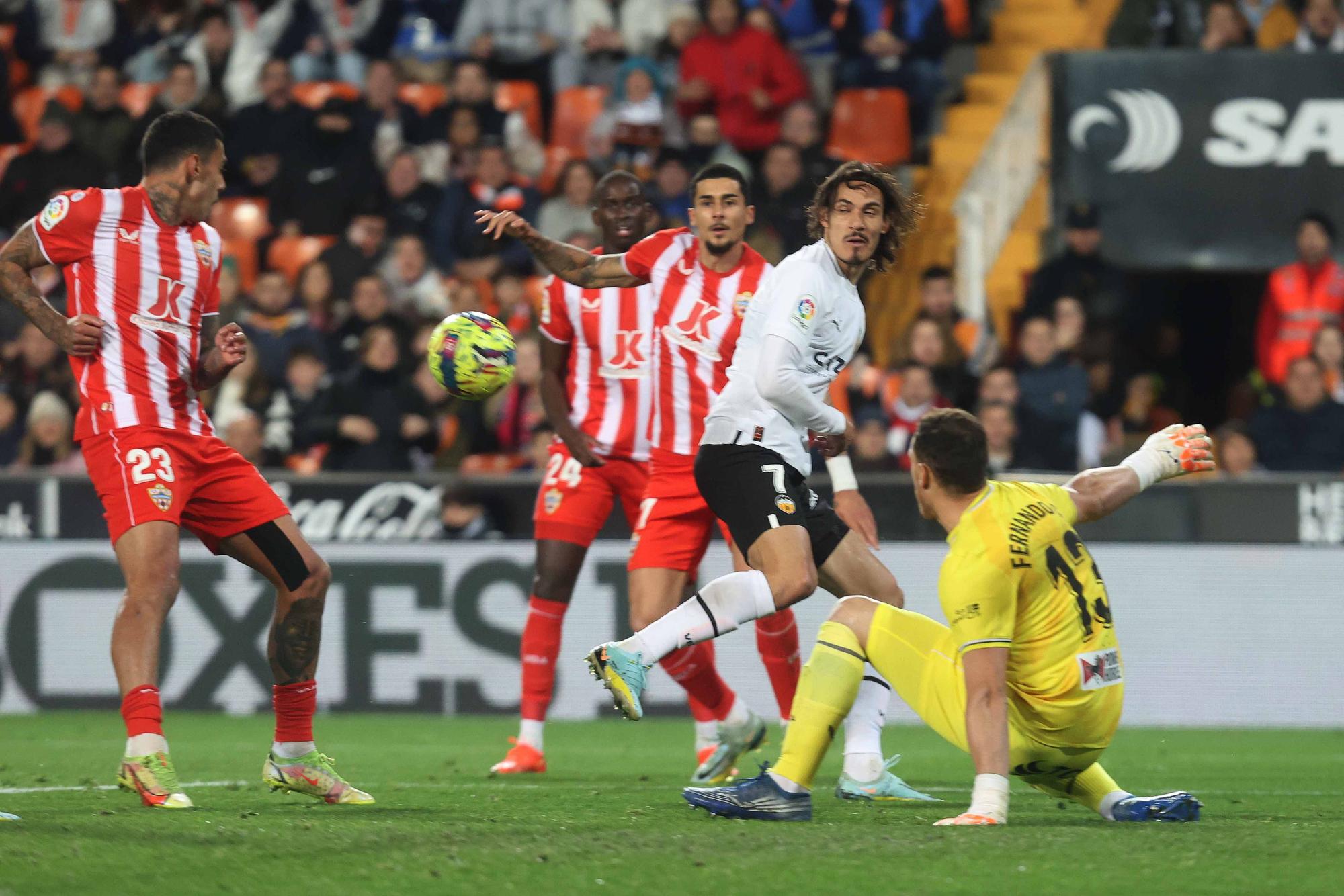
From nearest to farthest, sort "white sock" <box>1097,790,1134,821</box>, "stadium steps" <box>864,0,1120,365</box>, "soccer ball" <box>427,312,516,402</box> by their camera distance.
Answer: "white sock" <box>1097,790,1134,821</box>, "soccer ball" <box>427,312,516,402</box>, "stadium steps" <box>864,0,1120,365</box>

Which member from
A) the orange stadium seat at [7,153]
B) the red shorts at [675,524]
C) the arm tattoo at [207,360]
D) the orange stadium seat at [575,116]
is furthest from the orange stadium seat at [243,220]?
the arm tattoo at [207,360]

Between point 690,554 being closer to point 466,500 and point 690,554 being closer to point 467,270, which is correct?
point 466,500

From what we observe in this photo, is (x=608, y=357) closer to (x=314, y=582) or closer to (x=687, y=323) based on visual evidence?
(x=687, y=323)

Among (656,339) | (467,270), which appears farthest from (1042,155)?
(656,339)

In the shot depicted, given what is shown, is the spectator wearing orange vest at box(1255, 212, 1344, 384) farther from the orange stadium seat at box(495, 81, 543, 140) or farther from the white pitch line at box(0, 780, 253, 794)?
the white pitch line at box(0, 780, 253, 794)

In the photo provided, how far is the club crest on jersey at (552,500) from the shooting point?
8.52m

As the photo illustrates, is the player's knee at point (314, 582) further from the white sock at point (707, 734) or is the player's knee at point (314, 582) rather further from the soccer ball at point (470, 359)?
the white sock at point (707, 734)

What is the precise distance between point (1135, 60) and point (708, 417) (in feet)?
26.3

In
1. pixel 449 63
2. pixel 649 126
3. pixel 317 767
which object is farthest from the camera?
pixel 449 63

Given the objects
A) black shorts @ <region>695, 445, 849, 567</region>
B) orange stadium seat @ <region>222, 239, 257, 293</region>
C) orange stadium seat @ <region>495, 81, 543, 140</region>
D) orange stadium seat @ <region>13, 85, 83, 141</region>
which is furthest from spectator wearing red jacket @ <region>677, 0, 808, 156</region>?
black shorts @ <region>695, 445, 849, 567</region>

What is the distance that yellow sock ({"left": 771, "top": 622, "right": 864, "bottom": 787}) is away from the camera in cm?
555

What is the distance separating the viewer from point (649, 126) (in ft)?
48.7

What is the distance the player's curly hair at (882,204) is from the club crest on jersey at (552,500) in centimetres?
216

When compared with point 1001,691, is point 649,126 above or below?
above
